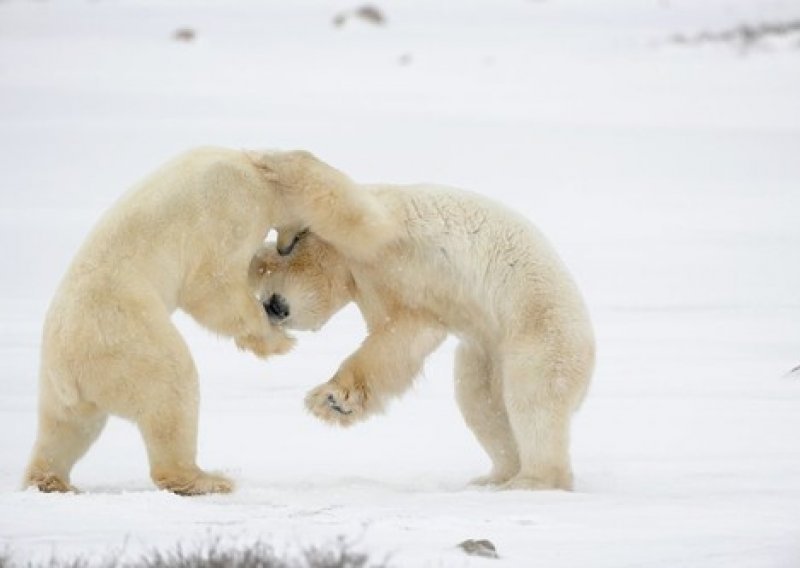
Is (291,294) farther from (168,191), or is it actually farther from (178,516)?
(178,516)

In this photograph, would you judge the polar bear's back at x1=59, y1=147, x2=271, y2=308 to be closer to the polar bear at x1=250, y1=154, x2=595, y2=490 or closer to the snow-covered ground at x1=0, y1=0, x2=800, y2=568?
the polar bear at x1=250, y1=154, x2=595, y2=490

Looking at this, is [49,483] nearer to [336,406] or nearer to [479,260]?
[336,406]

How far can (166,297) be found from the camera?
20.3 feet

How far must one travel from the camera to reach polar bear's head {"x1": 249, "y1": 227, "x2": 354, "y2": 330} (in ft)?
23.6

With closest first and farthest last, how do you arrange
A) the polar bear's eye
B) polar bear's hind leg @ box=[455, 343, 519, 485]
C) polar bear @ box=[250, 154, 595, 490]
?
polar bear @ box=[250, 154, 595, 490]
the polar bear's eye
polar bear's hind leg @ box=[455, 343, 519, 485]

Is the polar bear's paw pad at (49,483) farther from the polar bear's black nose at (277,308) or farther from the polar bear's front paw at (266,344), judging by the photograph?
the polar bear's black nose at (277,308)

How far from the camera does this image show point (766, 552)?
4789mm

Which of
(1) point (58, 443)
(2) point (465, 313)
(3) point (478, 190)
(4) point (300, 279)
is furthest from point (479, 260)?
(3) point (478, 190)

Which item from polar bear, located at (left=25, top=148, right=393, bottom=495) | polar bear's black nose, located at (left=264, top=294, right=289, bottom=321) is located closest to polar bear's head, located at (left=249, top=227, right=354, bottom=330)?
polar bear's black nose, located at (left=264, top=294, right=289, bottom=321)

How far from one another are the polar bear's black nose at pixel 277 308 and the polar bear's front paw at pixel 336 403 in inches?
21.7

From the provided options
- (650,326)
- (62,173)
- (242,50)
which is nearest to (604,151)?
(62,173)

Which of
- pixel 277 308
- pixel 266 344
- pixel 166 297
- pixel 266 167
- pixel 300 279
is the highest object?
pixel 266 167

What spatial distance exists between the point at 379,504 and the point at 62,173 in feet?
51.8

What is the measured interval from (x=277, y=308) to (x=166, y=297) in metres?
1.15
